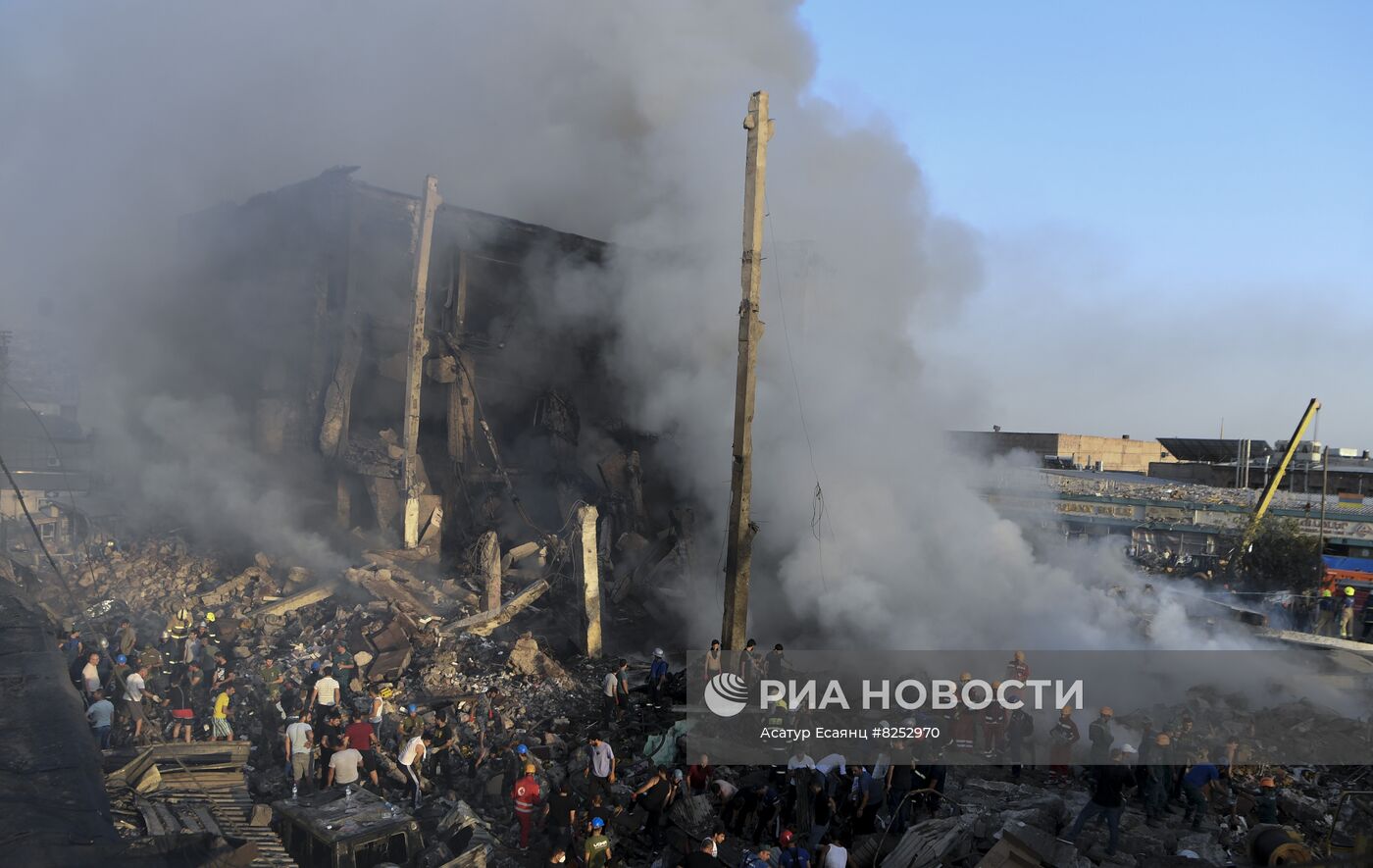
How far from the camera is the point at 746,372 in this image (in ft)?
29.1

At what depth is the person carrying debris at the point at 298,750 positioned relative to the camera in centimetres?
775

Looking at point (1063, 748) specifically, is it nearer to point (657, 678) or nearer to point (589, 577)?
point (657, 678)

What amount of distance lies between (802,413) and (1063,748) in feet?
18.5

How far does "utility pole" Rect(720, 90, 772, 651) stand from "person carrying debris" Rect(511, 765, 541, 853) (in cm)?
253

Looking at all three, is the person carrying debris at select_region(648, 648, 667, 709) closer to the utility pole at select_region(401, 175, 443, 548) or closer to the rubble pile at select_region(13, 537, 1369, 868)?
the rubble pile at select_region(13, 537, 1369, 868)

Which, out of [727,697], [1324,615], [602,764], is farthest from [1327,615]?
[602,764]

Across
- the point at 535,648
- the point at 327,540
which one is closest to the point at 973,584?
the point at 535,648

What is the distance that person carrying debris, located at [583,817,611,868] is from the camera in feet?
20.6

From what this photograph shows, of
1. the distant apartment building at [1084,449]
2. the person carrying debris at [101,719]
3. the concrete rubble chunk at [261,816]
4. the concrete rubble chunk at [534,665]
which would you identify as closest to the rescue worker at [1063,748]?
the concrete rubble chunk at [534,665]

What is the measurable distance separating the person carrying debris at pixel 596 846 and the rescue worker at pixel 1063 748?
419 cm

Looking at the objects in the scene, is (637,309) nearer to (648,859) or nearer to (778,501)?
(778,501)

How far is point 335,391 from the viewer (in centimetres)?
Answer: 1444

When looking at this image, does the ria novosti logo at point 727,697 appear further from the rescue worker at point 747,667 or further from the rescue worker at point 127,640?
the rescue worker at point 127,640

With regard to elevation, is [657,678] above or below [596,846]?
above
